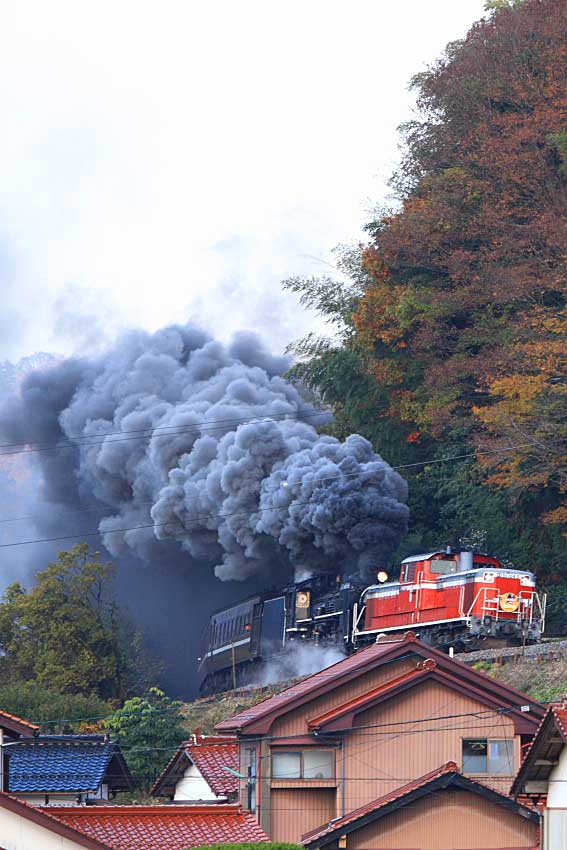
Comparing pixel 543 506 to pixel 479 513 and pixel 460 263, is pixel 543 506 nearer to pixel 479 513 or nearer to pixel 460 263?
pixel 479 513

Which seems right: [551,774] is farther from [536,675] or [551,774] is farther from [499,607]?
[499,607]

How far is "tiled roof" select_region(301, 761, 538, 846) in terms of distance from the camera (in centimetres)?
2495

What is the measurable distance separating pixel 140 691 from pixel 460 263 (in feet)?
Result: 70.3

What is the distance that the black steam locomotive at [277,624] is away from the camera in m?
51.8

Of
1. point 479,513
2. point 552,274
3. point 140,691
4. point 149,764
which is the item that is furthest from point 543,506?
point 149,764

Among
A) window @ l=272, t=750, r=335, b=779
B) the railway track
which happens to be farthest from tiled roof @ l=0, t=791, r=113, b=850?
the railway track

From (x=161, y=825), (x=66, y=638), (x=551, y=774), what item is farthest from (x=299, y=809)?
(x=66, y=638)

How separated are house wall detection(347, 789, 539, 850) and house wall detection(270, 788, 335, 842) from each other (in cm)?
312

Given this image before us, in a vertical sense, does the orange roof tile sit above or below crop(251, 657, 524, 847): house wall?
above

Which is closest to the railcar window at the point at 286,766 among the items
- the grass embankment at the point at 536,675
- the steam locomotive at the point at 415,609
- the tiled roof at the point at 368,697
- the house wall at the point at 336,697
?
the house wall at the point at 336,697

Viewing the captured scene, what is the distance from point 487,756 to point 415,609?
1923 centimetres

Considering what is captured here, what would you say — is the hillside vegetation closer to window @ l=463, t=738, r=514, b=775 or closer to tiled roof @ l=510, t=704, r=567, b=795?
window @ l=463, t=738, r=514, b=775

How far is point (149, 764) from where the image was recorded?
43625mm

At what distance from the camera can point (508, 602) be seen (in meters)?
46.5
